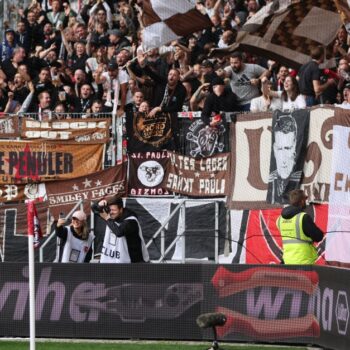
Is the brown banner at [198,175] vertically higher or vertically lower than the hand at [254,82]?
lower

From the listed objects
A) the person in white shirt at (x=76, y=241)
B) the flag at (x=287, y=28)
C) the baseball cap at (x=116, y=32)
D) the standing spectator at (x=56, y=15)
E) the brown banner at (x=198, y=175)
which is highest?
the standing spectator at (x=56, y=15)

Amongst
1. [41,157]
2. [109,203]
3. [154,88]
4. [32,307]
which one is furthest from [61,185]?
[32,307]

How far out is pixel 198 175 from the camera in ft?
65.8

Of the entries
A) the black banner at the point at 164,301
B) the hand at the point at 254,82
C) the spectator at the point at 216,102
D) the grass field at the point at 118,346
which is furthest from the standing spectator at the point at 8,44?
the grass field at the point at 118,346

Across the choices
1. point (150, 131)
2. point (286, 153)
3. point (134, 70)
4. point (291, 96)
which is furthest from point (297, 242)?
point (134, 70)

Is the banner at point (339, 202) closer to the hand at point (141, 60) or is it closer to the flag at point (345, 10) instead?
the flag at point (345, 10)

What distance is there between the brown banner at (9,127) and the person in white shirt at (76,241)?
4.98m

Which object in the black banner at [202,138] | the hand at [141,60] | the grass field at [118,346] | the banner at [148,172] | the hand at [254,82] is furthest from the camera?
the hand at [141,60]

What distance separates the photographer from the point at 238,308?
1433 cm

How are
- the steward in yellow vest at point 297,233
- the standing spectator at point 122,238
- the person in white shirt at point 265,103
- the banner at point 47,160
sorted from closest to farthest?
1. the steward in yellow vest at point 297,233
2. the standing spectator at point 122,238
3. the person in white shirt at point 265,103
4. the banner at point 47,160

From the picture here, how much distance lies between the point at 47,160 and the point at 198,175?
2941 mm

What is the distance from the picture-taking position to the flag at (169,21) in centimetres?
1975

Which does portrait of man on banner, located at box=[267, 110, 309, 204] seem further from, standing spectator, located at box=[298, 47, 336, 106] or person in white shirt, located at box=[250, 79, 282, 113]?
person in white shirt, located at box=[250, 79, 282, 113]

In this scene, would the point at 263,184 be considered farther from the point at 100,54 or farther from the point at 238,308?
the point at 100,54
